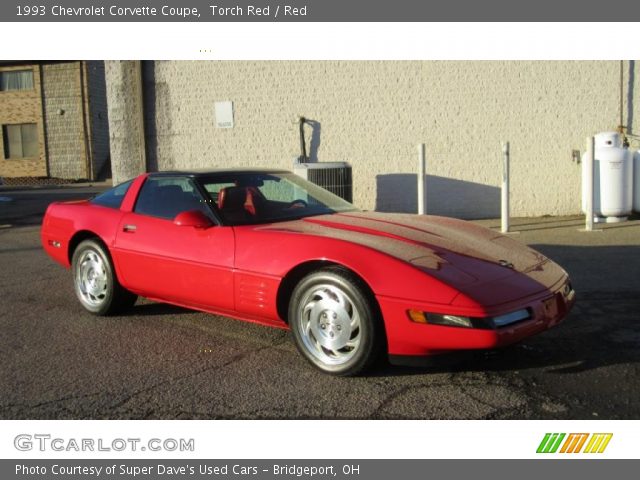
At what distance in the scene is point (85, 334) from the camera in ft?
15.8

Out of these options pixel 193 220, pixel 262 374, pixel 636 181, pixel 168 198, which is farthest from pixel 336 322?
pixel 636 181

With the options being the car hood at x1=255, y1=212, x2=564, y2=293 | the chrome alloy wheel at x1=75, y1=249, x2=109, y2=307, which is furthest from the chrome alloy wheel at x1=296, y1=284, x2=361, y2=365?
the chrome alloy wheel at x1=75, y1=249, x2=109, y2=307

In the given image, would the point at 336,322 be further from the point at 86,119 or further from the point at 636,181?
the point at 86,119

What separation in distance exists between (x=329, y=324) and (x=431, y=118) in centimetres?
819

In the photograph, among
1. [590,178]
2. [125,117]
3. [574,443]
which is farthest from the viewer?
[125,117]

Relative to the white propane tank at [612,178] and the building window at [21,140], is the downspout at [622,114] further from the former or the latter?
the building window at [21,140]

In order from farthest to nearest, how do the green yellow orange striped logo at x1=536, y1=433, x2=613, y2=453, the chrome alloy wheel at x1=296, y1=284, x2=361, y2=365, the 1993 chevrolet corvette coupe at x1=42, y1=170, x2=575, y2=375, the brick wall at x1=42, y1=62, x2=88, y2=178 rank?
the brick wall at x1=42, y1=62, x2=88, y2=178
the chrome alloy wheel at x1=296, y1=284, x2=361, y2=365
the 1993 chevrolet corvette coupe at x1=42, y1=170, x2=575, y2=375
the green yellow orange striped logo at x1=536, y1=433, x2=613, y2=453

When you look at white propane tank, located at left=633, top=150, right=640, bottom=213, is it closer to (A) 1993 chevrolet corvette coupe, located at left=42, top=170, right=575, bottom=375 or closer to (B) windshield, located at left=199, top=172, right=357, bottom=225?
(A) 1993 chevrolet corvette coupe, located at left=42, top=170, right=575, bottom=375

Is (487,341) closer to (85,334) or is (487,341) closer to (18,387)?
(18,387)

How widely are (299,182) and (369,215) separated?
0.88m

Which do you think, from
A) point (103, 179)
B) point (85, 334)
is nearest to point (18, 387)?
point (85, 334)

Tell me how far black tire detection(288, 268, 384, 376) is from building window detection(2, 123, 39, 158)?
32700mm

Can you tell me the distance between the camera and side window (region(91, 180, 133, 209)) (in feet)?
17.6

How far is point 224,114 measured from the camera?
11766 millimetres
